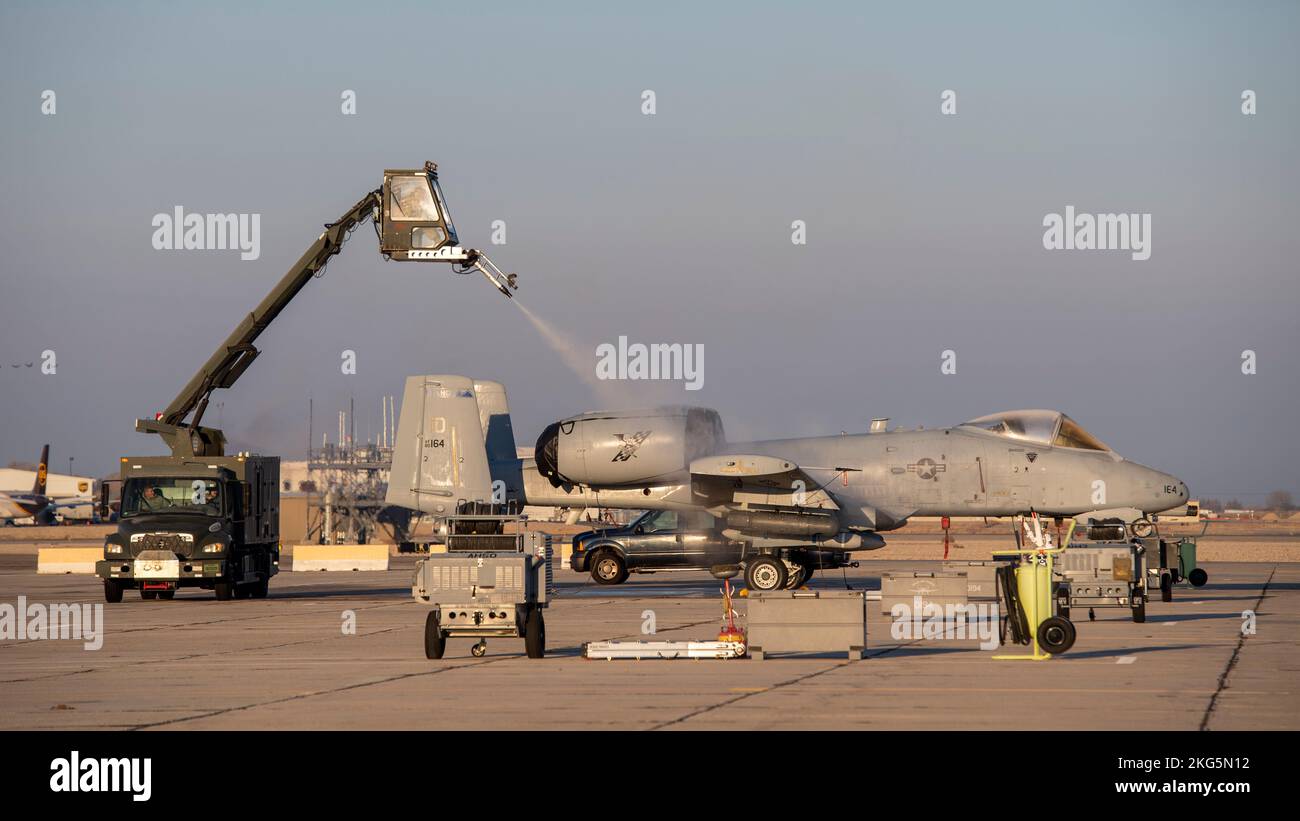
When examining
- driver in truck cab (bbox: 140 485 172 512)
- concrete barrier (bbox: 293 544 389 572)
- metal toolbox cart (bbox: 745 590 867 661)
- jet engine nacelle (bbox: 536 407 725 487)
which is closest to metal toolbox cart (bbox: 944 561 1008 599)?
jet engine nacelle (bbox: 536 407 725 487)

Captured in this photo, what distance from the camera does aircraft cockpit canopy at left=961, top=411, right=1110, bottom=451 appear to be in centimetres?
2908

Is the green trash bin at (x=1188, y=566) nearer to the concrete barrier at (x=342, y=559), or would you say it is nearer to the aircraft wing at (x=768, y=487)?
the aircraft wing at (x=768, y=487)

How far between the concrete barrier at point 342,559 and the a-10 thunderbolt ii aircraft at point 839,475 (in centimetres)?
1714

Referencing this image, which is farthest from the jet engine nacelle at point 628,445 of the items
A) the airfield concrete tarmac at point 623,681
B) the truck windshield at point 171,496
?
the truck windshield at point 171,496

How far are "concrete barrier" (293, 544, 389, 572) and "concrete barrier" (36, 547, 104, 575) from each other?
6353 millimetres

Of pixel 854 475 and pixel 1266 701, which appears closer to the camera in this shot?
pixel 1266 701

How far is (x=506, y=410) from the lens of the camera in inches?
1320

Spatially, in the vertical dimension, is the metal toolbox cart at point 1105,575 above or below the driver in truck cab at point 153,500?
below

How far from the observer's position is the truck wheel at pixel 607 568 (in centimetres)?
3416

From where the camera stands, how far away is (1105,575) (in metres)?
21.3

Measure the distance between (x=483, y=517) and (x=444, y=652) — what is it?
5.95 ft
